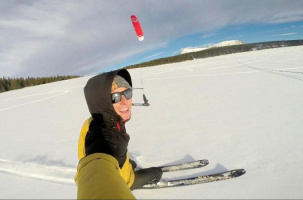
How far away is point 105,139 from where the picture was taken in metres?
1.81

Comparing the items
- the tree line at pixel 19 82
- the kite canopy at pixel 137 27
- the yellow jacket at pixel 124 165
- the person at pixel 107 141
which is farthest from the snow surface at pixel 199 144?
the tree line at pixel 19 82

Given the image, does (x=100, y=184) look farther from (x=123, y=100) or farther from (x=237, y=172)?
(x=237, y=172)

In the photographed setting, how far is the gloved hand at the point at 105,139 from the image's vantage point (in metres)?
1.64

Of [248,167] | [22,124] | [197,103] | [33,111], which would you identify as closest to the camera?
[248,167]

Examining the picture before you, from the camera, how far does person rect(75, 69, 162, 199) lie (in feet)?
3.41

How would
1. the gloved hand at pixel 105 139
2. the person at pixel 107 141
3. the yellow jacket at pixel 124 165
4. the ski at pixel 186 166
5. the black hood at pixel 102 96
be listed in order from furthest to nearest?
1. the ski at pixel 186 166
2. the yellow jacket at pixel 124 165
3. the black hood at pixel 102 96
4. the gloved hand at pixel 105 139
5. the person at pixel 107 141

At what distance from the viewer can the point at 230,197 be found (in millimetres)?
2143

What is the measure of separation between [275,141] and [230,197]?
4.66ft

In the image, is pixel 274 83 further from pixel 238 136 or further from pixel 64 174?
pixel 64 174

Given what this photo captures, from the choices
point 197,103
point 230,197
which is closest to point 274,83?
point 197,103

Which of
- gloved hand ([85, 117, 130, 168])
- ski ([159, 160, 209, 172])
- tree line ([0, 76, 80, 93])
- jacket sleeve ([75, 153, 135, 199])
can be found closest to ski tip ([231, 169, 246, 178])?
ski ([159, 160, 209, 172])

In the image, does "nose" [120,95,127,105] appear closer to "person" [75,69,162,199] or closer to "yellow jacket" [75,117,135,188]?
"person" [75,69,162,199]

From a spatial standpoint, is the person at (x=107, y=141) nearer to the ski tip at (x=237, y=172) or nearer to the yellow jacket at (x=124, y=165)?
the yellow jacket at (x=124, y=165)

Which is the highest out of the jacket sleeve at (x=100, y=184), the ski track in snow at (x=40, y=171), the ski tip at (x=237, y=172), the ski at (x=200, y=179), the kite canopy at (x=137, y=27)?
the kite canopy at (x=137, y=27)
